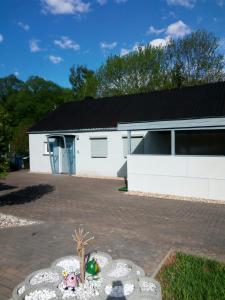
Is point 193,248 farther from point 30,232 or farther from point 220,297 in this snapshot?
point 30,232

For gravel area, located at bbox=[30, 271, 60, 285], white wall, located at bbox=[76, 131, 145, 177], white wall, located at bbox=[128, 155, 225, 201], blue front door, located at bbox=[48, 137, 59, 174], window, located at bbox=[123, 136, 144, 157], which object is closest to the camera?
gravel area, located at bbox=[30, 271, 60, 285]

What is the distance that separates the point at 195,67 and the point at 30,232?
89.0 feet

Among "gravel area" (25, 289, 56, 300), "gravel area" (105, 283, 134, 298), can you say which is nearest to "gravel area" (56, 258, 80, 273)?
"gravel area" (25, 289, 56, 300)

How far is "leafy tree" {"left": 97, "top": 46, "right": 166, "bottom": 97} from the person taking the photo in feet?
104

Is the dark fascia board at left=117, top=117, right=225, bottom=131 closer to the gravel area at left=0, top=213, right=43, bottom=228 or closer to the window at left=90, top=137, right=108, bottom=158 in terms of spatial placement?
the window at left=90, top=137, right=108, bottom=158

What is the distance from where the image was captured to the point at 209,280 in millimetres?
4332

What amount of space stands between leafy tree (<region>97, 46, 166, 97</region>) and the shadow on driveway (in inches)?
847

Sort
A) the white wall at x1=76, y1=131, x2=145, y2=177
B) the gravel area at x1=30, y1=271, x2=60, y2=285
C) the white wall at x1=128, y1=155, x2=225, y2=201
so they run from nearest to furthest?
the gravel area at x1=30, y1=271, x2=60, y2=285
the white wall at x1=128, y1=155, x2=225, y2=201
the white wall at x1=76, y1=131, x2=145, y2=177

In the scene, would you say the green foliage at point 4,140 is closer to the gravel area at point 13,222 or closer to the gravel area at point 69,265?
the gravel area at point 13,222

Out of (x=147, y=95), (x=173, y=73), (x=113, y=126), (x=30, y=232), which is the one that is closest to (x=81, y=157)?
(x=113, y=126)

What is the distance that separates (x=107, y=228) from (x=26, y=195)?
221 inches

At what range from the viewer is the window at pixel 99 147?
16.7 metres

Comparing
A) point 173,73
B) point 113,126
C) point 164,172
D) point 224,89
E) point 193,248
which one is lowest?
point 193,248

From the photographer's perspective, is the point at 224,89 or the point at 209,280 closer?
the point at 209,280
